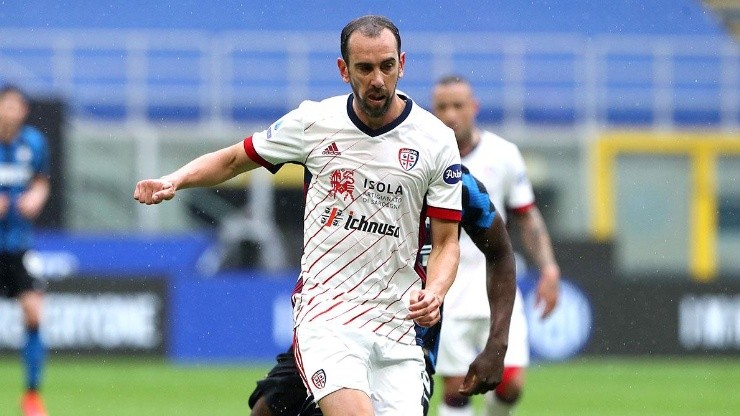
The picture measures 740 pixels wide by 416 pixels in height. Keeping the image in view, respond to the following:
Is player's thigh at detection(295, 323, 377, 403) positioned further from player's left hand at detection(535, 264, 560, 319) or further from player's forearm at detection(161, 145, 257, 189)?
player's left hand at detection(535, 264, 560, 319)

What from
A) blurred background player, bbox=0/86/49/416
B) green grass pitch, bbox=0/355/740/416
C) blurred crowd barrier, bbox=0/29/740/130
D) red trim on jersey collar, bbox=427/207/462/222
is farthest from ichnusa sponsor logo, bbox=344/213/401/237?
blurred crowd barrier, bbox=0/29/740/130

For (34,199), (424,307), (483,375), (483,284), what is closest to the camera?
(424,307)

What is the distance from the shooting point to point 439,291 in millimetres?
5324

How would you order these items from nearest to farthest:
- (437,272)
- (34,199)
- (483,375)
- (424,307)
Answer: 1. (424,307)
2. (437,272)
3. (483,375)
4. (34,199)

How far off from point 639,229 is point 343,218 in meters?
15.9

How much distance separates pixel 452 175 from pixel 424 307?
64 centimetres

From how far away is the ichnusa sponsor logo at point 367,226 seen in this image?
5.45 meters

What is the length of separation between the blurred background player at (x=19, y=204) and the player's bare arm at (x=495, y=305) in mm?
5929

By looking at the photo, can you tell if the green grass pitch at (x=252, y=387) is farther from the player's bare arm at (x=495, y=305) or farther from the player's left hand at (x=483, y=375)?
the player's left hand at (x=483, y=375)

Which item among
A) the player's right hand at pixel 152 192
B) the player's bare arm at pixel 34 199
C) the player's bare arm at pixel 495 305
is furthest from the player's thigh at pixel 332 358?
the player's bare arm at pixel 34 199

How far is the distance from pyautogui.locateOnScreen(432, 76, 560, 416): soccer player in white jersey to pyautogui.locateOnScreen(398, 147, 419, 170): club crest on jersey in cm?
293

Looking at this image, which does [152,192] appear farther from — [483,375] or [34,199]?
[34,199]

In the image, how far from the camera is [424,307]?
509cm

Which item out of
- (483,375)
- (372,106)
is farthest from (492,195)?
(372,106)
